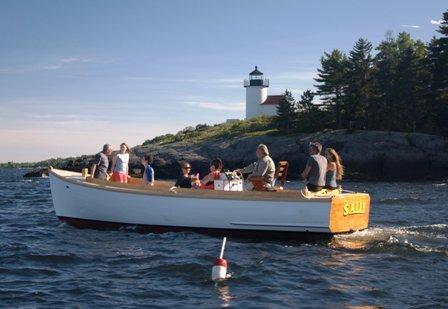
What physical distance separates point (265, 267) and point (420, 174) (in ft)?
123

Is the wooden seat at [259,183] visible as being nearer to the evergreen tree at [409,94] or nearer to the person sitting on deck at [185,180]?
the person sitting on deck at [185,180]

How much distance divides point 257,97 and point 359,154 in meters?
35.1

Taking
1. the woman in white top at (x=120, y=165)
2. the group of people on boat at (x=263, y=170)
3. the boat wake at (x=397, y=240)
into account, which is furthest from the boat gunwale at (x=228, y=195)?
the woman in white top at (x=120, y=165)

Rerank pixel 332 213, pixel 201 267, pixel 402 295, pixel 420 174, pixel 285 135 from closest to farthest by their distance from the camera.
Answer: pixel 402 295 → pixel 201 267 → pixel 332 213 → pixel 420 174 → pixel 285 135

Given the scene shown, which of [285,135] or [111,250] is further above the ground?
[285,135]

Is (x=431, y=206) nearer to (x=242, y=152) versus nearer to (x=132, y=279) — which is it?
(x=132, y=279)

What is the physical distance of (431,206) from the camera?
22578mm

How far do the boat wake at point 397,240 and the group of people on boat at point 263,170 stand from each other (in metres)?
1.39

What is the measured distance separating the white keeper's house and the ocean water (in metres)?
64.0

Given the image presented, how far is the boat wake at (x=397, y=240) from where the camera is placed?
12.2 metres

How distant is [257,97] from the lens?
79.5m

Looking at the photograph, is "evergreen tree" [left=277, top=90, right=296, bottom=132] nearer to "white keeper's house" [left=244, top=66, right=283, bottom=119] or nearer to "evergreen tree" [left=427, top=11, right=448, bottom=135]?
"evergreen tree" [left=427, top=11, right=448, bottom=135]

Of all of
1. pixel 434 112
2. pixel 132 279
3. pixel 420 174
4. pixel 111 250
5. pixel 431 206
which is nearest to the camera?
pixel 132 279

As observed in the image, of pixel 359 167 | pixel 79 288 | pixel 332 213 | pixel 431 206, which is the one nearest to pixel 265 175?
pixel 332 213
